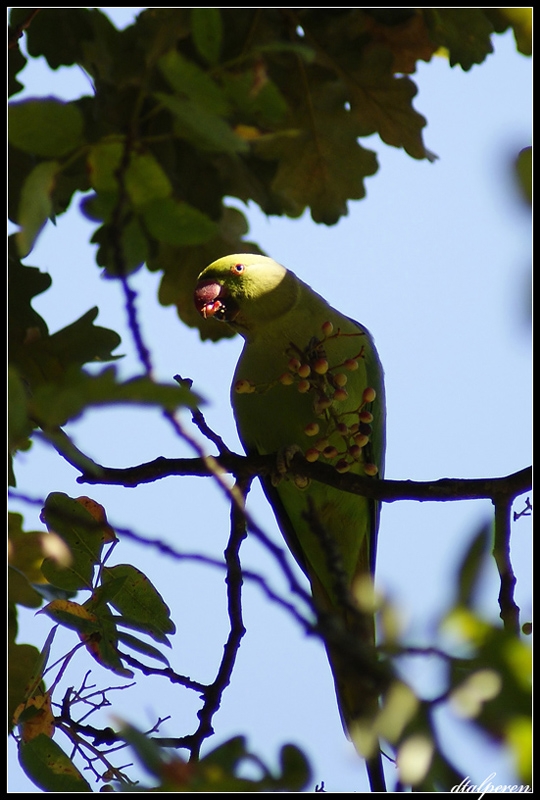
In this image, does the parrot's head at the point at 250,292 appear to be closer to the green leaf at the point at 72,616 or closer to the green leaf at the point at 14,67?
the green leaf at the point at 14,67

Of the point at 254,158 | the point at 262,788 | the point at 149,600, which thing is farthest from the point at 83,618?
the point at 254,158

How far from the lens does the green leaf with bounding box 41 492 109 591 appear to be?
172 cm

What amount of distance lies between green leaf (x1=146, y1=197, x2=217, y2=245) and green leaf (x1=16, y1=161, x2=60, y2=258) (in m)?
0.12

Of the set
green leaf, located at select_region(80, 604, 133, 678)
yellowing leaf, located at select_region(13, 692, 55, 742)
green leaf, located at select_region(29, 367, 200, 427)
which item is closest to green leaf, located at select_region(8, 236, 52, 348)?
green leaf, located at select_region(80, 604, 133, 678)

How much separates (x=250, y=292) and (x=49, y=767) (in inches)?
76.8

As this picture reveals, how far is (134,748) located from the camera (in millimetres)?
722

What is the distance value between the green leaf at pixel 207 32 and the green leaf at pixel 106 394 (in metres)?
0.52

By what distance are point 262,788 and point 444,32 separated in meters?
2.04

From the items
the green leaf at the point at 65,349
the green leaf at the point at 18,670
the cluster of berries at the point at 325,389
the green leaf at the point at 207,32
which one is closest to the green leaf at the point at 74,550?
the green leaf at the point at 18,670

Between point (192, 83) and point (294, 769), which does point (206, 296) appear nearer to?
point (192, 83)

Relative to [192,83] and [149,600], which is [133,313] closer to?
[192,83]

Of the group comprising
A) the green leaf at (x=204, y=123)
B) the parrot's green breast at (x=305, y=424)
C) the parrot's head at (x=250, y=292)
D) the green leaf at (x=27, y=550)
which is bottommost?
the green leaf at (x=27, y=550)

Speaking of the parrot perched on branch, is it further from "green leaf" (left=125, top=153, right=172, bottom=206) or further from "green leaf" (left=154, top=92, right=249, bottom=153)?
"green leaf" (left=154, top=92, right=249, bottom=153)

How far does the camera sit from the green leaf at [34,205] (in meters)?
0.84
